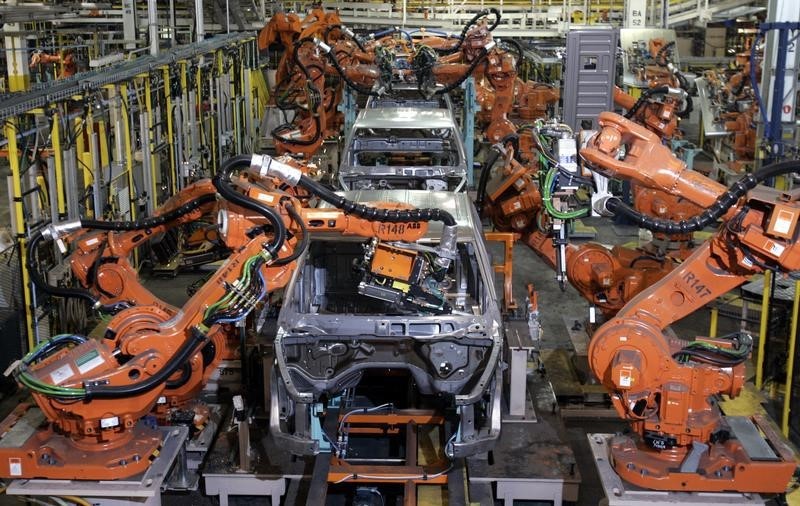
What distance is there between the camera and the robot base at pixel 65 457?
17.8ft

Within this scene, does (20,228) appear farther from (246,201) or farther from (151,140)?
(151,140)

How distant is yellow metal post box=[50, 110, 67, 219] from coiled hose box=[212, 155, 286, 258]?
10.4 feet

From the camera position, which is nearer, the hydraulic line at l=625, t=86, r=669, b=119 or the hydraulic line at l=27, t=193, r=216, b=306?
the hydraulic line at l=27, t=193, r=216, b=306

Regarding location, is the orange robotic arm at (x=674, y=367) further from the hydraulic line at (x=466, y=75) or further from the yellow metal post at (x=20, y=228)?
the hydraulic line at (x=466, y=75)

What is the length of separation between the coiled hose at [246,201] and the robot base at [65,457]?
143cm

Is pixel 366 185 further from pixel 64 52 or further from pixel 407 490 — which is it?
pixel 64 52

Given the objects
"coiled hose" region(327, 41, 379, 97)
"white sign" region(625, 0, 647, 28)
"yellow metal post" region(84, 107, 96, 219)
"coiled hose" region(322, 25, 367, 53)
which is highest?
"white sign" region(625, 0, 647, 28)

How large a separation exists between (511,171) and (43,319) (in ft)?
15.3

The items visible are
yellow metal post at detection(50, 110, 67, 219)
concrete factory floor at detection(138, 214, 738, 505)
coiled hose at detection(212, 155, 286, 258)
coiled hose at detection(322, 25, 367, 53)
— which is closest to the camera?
coiled hose at detection(212, 155, 286, 258)

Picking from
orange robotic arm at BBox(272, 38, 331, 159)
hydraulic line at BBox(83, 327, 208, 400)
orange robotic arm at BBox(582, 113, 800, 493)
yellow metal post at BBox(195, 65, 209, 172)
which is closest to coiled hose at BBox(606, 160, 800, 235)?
orange robotic arm at BBox(582, 113, 800, 493)

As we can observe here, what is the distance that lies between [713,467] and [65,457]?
12.2ft

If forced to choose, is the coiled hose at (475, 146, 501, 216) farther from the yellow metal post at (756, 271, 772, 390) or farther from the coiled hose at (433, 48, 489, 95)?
the coiled hose at (433, 48, 489, 95)

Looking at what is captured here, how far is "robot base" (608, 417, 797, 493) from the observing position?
526 centimetres

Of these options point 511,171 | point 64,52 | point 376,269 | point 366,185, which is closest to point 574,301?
point 511,171
